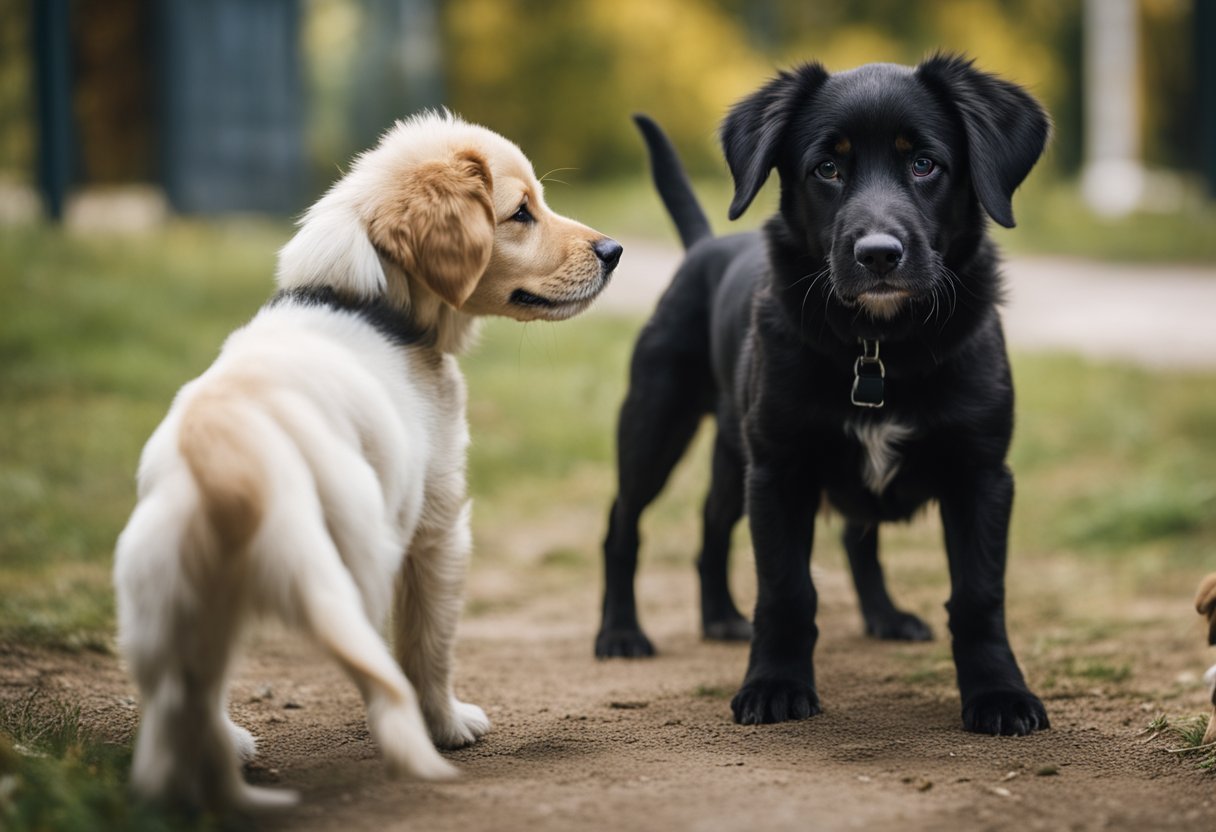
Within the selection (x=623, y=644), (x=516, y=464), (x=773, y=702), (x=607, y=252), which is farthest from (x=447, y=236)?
(x=516, y=464)

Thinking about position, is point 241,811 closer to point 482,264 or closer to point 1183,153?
point 482,264

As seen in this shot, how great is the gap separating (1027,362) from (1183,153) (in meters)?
20.6

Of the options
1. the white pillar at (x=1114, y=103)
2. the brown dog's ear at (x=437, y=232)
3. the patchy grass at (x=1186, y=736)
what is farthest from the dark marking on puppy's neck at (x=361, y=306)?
the white pillar at (x=1114, y=103)

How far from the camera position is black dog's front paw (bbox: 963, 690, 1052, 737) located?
368cm

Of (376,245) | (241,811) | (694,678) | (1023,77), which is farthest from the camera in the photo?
(1023,77)

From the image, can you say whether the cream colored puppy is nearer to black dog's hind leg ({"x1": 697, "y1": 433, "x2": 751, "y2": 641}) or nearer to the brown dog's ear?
the brown dog's ear

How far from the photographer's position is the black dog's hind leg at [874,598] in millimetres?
5180

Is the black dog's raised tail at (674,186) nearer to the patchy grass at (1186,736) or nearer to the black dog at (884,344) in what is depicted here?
the black dog at (884,344)

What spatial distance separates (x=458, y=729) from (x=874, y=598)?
6.80 ft

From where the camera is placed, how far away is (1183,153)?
95.8ft

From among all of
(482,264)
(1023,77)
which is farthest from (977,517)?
(1023,77)

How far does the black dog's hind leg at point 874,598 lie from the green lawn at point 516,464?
16 cm

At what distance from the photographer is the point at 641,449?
510cm

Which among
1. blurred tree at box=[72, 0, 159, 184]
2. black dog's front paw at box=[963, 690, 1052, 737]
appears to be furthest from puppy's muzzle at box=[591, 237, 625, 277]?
blurred tree at box=[72, 0, 159, 184]
